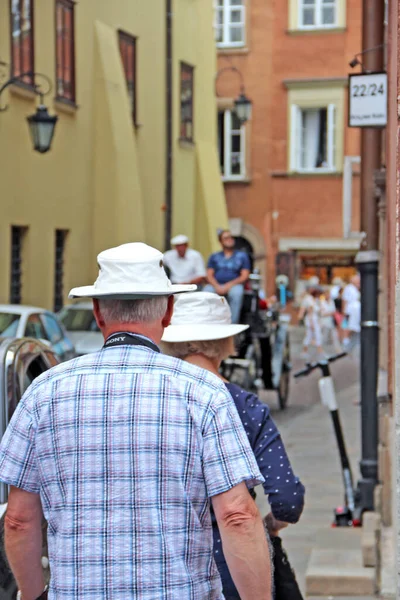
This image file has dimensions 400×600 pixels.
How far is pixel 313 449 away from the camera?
1398 cm

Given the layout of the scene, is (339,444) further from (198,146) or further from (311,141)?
(311,141)

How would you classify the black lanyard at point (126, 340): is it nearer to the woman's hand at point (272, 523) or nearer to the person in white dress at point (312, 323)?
the woman's hand at point (272, 523)

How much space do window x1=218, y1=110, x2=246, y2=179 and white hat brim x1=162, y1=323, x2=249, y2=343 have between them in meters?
33.2

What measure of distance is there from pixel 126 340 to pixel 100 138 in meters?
19.5

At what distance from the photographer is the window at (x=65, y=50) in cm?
2050

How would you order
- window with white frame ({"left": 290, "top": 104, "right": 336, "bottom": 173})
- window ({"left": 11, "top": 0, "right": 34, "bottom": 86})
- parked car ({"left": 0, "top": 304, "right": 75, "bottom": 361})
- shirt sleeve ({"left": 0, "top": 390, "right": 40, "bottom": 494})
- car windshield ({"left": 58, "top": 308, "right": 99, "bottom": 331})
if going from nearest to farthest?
shirt sleeve ({"left": 0, "top": 390, "right": 40, "bottom": 494}) < parked car ({"left": 0, "top": 304, "right": 75, "bottom": 361}) < car windshield ({"left": 58, "top": 308, "right": 99, "bottom": 331}) < window ({"left": 11, "top": 0, "right": 34, "bottom": 86}) < window with white frame ({"left": 290, "top": 104, "right": 336, "bottom": 173})

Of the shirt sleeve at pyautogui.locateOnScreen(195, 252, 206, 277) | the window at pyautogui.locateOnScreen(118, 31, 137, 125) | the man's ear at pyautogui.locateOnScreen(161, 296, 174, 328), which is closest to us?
the man's ear at pyautogui.locateOnScreen(161, 296, 174, 328)

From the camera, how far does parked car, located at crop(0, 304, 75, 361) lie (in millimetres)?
13133

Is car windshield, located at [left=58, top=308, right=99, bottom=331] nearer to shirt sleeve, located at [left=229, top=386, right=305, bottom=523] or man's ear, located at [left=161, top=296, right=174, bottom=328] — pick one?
shirt sleeve, located at [left=229, top=386, right=305, bottom=523]

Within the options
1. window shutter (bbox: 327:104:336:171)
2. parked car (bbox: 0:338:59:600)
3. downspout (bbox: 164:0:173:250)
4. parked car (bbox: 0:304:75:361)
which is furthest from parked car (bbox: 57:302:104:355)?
window shutter (bbox: 327:104:336:171)

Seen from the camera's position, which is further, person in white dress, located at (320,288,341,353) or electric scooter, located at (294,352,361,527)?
person in white dress, located at (320,288,341,353)

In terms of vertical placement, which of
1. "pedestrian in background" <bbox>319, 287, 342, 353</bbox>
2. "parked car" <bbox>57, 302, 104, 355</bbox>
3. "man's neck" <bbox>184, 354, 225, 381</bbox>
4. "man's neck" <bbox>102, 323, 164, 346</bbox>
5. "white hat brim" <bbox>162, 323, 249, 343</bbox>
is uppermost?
"man's neck" <bbox>102, 323, 164, 346</bbox>

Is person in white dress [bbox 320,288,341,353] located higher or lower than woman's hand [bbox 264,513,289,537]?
lower

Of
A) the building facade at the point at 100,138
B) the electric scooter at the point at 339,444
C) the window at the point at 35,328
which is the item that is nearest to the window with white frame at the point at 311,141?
the building facade at the point at 100,138
